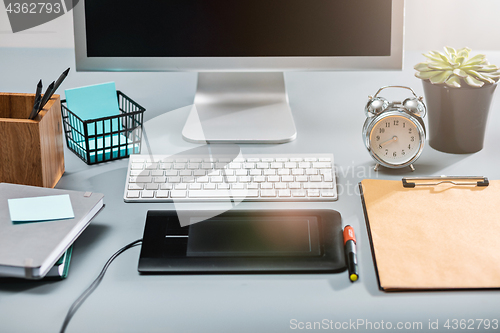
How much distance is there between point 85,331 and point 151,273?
111mm

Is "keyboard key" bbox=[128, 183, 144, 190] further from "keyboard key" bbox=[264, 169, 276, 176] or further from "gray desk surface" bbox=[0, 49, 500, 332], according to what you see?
"keyboard key" bbox=[264, 169, 276, 176]

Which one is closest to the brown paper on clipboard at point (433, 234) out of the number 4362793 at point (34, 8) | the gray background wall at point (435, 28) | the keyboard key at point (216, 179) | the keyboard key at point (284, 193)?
the keyboard key at point (284, 193)

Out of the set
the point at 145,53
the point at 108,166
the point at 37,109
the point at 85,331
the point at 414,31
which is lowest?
the point at 85,331

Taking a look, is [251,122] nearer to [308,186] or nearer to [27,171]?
[308,186]

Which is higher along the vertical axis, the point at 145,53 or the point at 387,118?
the point at 145,53

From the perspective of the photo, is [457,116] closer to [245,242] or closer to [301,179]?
[301,179]

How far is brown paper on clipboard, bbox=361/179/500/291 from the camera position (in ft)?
1.78

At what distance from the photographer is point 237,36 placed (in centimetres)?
86

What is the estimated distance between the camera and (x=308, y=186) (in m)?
0.74

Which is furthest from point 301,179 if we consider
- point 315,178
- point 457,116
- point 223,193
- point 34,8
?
point 34,8

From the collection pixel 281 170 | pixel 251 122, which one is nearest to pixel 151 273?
A: pixel 281 170

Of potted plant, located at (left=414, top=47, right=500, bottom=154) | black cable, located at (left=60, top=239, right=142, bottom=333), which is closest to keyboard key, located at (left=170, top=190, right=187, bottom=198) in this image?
black cable, located at (left=60, top=239, right=142, bottom=333)

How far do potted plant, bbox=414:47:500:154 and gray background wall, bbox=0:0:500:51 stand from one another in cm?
81

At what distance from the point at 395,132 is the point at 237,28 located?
361 millimetres
